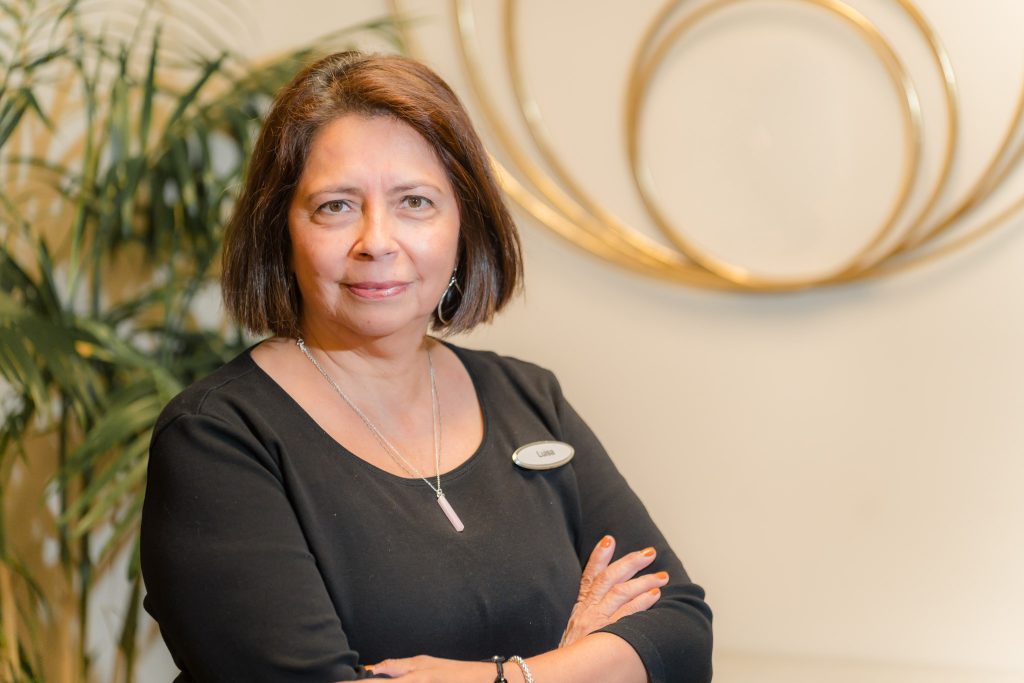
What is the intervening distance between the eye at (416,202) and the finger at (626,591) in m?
0.58

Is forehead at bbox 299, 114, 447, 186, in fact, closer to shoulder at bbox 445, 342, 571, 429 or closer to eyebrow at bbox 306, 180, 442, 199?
eyebrow at bbox 306, 180, 442, 199

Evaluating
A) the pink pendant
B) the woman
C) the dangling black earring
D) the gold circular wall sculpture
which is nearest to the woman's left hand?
the woman

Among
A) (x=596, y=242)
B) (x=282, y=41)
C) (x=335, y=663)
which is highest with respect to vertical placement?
(x=282, y=41)

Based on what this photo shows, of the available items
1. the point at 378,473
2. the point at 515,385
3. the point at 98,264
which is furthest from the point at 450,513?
the point at 98,264

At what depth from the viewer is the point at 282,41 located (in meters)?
2.82

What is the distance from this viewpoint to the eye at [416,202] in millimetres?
1528

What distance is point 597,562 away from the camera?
5.47 ft

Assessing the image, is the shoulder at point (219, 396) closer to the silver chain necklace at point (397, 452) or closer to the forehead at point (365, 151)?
the silver chain necklace at point (397, 452)

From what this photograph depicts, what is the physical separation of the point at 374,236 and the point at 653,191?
1.18m

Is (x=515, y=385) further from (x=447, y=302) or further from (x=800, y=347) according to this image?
(x=800, y=347)

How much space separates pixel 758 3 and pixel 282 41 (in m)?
1.13

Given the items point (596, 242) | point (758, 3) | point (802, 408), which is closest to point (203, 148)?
point (596, 242)

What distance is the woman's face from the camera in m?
1.49

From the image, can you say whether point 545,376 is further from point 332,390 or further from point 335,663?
point 335,663
